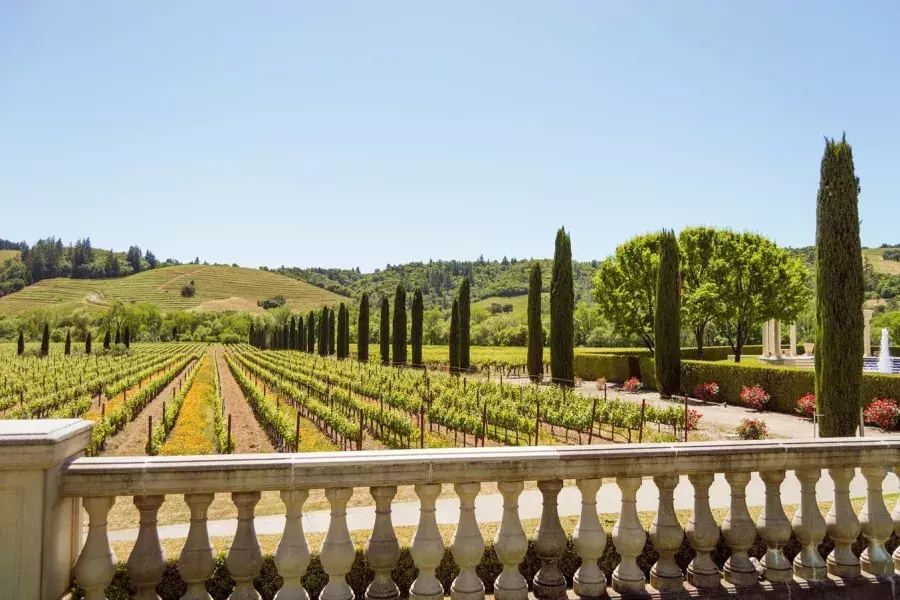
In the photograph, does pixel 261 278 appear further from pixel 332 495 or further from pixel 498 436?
pixel 332 495

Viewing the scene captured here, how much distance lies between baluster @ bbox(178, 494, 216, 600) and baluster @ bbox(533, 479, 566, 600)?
1628 millimetres

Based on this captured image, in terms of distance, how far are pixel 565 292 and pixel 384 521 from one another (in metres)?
29.6

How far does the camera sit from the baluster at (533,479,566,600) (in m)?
2.88

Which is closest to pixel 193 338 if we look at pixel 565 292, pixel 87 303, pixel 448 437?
pixel 87 303

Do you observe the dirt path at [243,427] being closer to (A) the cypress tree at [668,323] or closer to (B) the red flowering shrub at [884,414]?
(B) the red flowering shrub at [884,414]

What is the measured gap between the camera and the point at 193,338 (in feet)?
371

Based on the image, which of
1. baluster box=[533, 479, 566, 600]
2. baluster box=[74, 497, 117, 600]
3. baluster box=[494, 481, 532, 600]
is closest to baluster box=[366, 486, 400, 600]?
baluster box=[494, 481, 532, 600]

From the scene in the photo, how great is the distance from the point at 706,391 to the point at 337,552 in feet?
81.3

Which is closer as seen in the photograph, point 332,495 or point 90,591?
point 90,591

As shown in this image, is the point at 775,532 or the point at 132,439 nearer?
the point at 775,532

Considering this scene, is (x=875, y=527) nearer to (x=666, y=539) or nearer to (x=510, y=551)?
(x=666, y=539)

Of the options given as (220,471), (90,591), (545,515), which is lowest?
(90,591)

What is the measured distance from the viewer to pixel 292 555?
2693 millimetres

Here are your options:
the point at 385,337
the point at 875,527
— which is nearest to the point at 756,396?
the point at 875,527
